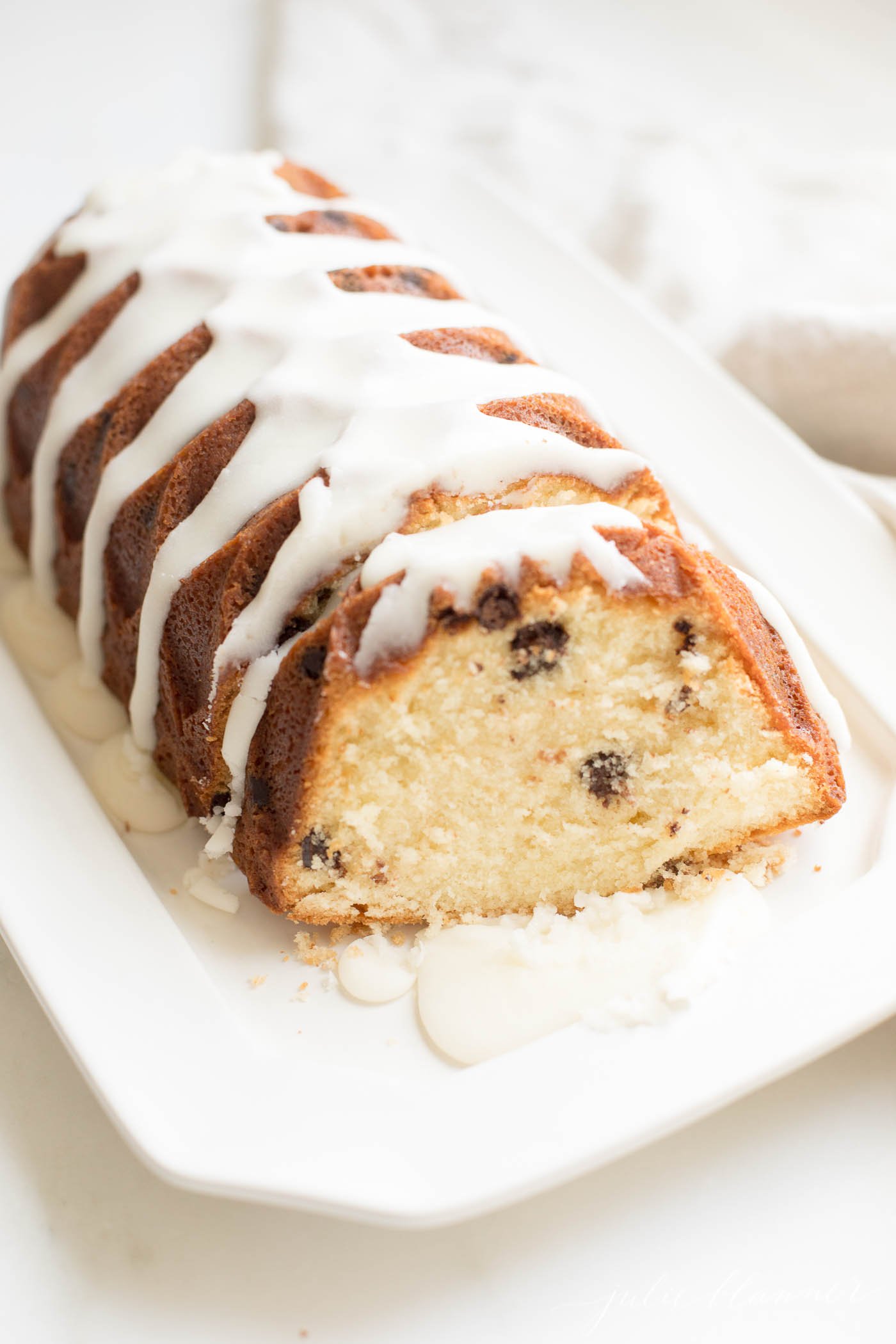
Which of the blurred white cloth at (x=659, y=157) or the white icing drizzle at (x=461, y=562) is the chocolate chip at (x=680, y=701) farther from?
the blurred white cloth at (x=659, y=157)

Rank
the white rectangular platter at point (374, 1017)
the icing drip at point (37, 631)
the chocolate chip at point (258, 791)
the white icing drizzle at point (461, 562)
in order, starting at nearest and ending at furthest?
the white rectangular platter at point (374, 1017)
the white icing drizzle at point (461, 562)
the chocolate chip at point (258, 791)
the icing drip at point (37, 631)

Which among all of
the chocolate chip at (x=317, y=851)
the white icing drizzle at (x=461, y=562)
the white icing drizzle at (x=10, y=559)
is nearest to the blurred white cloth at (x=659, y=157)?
the white icing drizzle at (x=461, y=562)

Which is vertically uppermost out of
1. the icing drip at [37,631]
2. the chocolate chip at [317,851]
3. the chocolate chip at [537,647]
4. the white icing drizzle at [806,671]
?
the chocolate chip at [537,647]

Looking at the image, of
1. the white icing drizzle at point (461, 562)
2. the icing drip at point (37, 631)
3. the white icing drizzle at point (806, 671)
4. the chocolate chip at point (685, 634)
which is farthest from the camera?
the icing drip at point (37, 631)

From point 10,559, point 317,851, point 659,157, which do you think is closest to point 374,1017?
point 317,851

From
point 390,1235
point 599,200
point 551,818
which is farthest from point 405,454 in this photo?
point 599,200

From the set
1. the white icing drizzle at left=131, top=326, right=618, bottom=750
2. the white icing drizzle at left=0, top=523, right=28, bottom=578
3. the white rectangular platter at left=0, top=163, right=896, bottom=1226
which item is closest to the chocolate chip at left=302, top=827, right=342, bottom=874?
the white rectangular platter at left=0, top=163, right=896, bottom=1226

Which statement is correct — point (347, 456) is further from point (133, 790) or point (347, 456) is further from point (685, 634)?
point (133, 790)
